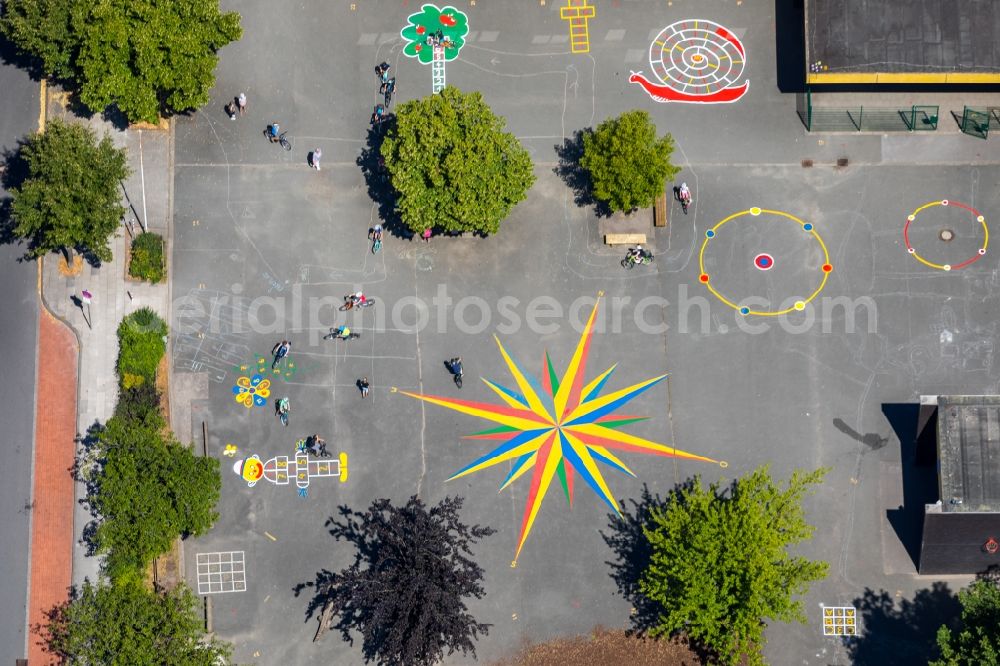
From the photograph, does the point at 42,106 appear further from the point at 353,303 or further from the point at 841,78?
the point at 841,78

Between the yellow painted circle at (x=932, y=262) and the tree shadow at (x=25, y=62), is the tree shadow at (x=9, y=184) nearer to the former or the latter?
the tree shadow at (x=25, y=62)

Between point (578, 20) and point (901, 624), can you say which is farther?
point (578, 20)

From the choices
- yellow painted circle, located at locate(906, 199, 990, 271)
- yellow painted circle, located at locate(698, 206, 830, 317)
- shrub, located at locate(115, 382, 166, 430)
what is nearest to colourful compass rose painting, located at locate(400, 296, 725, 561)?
yellow painted circle, located at locate(698, 206, 830, 317)

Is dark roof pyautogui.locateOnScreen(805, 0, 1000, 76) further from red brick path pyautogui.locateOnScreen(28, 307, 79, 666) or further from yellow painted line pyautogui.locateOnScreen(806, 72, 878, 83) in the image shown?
red brick path pyautogui.locateOnScreen(28, 307, 79, 666)

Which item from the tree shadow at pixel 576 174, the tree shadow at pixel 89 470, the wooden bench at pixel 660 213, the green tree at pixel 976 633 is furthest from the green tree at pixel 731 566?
the tree shadow at pixel 89 470

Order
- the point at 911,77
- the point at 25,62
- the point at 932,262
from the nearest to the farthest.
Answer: the point at 911,77 < the point at 932,262 < the point at 25,62

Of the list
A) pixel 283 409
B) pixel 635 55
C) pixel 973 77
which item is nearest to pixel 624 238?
pixel 635 55
